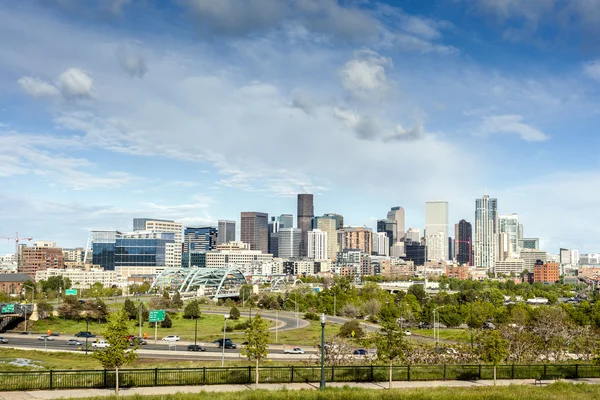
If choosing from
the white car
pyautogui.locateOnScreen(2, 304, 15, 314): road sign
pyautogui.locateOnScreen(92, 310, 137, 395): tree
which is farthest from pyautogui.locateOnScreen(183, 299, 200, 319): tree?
pyautogui.locateOnScreen(92, 310, 137, 395): tree

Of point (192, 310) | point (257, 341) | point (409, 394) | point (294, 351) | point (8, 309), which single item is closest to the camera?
point (409, 394)

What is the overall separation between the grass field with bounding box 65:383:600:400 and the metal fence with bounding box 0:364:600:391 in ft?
14.4

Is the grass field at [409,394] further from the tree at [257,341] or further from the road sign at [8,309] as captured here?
the road sign at [8,309]

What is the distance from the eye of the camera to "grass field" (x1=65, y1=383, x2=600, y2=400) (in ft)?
101

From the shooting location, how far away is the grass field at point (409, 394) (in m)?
30.7

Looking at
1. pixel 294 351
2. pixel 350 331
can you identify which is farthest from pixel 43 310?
pixel 294 351

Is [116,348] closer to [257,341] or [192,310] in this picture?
[257,341]

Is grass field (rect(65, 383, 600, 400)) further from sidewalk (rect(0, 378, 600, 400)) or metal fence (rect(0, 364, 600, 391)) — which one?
metal fence (rect(0, 364, 600, 391))

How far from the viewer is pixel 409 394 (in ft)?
105

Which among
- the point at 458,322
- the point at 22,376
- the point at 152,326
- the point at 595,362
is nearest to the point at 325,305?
the point at 458,322

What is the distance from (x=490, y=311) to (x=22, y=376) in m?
113

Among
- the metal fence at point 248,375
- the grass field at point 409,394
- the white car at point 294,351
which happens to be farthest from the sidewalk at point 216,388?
the white car at point 294,351

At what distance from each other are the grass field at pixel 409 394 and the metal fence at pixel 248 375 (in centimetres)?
440

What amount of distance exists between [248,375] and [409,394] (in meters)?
10.5
